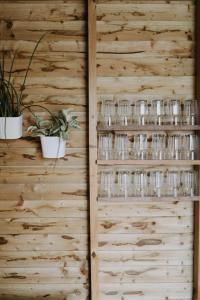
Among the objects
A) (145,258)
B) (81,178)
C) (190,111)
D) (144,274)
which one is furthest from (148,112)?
(144,274)

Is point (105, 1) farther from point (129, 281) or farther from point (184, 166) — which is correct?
point (129, 281)

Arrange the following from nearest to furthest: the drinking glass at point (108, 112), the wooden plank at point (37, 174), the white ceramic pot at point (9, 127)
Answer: the white ceramic pot at point (9, 127), the drinking glass at point (108, 112), the wooden plank at point (37, 174)

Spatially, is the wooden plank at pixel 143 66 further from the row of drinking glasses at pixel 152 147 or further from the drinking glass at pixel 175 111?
the row of drinking glasses at pixel 152 147

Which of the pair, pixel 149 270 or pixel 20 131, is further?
pixel 149 270

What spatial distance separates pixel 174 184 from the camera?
7.48ft

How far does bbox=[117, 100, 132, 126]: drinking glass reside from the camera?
226cm

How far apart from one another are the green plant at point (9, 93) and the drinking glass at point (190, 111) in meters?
1.06

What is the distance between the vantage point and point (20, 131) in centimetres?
222

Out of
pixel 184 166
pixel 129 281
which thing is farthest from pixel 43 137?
pixel 129 281

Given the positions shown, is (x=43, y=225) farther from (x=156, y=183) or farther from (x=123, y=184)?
(x=156, y=183)

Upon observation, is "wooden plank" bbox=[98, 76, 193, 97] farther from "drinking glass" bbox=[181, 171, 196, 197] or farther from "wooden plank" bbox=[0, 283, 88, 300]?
"wooden plank" bbox=[0, 283, 88, 300]

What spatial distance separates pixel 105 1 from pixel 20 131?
3.34 ft

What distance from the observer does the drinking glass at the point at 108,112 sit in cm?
225

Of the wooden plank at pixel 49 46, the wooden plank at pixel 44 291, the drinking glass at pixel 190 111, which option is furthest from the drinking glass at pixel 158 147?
the wooden plank at pixel 44 291
